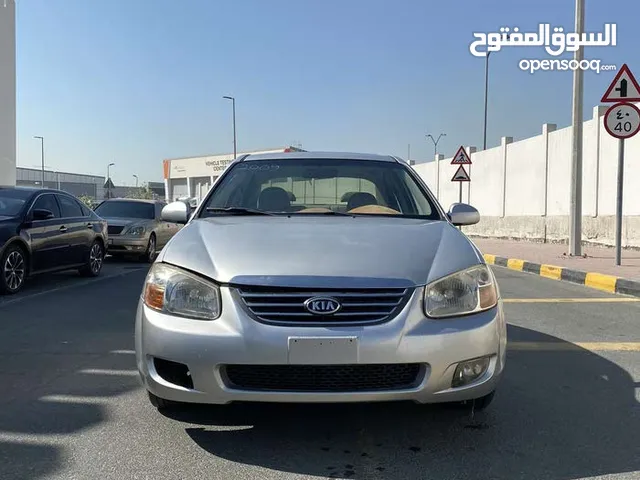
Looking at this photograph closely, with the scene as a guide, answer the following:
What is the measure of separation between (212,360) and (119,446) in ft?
2.65

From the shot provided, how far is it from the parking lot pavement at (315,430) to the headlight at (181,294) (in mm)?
720

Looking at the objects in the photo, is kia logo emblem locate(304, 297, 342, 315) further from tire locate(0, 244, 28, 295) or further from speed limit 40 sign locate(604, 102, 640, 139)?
speed limit 40 sign locate(604, 102, 640, 139)

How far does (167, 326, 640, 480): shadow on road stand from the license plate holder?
1.82ft

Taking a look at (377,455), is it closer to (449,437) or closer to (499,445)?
(449,437)

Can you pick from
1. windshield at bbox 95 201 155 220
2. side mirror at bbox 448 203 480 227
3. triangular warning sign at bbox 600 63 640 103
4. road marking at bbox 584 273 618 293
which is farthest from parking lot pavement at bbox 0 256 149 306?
triangular warning sign at bbox 600 63 640 103

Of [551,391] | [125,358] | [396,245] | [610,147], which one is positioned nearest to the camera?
[396,245]

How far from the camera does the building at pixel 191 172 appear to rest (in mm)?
63469

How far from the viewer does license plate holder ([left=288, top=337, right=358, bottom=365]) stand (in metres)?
2.66

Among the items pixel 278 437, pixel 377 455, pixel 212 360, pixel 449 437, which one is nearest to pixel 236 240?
pixel 212 360

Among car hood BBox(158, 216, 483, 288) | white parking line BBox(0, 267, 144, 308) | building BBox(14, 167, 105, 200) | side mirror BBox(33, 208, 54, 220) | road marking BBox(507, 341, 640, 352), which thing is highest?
building BBox(14, 167, 105, 200)

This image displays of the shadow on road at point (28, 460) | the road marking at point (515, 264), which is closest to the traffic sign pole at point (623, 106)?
the road marking at point (515, 264)

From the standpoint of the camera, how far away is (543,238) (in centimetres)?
1769

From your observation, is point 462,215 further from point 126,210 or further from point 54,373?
point 126,210

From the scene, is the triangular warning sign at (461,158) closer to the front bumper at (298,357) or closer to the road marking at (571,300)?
the road marking at (571,300)
